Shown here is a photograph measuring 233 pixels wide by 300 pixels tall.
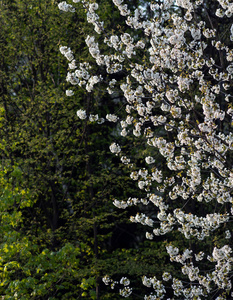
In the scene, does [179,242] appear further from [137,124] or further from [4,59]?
[4,59]

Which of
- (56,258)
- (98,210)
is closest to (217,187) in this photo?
(56,258)

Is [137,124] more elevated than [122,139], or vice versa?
[137,124]

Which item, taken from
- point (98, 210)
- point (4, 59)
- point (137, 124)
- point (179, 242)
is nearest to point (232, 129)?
point (179, 242)

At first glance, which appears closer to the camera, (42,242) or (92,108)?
(42,242)

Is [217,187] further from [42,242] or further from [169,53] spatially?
[42,242]

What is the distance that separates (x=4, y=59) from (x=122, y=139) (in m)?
3.39

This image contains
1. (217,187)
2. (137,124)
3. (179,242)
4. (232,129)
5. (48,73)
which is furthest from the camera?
(48,73)

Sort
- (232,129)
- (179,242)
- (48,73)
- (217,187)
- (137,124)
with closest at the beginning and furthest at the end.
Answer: (217,187)
(137,124)
(179,242)
(232,129)
(48,73)

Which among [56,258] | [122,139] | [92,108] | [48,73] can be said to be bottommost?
[56,258]

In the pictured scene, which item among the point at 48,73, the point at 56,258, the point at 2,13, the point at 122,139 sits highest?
the point at 2,13

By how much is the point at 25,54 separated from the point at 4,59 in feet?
1.81

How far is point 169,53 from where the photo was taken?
5.59 metres

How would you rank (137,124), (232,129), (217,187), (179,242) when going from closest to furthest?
(217,187) < (137,124) < (179,242) < (232,129)

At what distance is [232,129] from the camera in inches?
379
